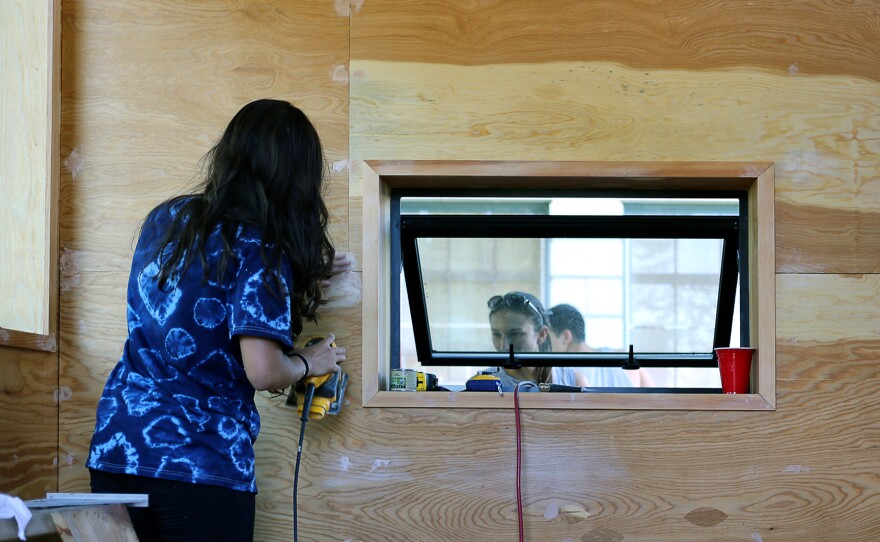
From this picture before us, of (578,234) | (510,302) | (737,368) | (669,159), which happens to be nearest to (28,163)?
(510,302)

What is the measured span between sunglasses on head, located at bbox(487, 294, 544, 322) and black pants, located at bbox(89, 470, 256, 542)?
1330 millimetres

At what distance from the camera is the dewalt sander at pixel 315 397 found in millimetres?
2363

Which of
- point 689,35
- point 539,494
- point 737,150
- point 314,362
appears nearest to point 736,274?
point 737,150

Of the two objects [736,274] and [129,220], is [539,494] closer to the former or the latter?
[736,274]

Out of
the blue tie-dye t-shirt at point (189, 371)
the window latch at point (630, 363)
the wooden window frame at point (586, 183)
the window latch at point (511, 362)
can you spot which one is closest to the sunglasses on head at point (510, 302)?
the window latch at point (511, 362)

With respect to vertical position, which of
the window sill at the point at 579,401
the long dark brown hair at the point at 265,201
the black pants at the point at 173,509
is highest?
the long dark brown hair at the point at 265,201

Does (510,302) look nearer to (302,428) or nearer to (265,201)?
(302,428)

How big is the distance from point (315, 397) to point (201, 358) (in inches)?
22.4

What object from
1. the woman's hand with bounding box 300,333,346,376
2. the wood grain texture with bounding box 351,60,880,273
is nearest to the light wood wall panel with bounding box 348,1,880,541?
the wood grain texture with bounding box 351,60,880,273

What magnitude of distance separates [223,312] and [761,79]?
5.11ft

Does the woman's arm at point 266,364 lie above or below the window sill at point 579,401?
above

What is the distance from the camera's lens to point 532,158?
103 inches

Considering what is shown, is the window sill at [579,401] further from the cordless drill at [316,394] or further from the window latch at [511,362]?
the window latch at [511,362]

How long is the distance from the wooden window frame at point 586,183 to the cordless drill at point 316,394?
14 centimetres
